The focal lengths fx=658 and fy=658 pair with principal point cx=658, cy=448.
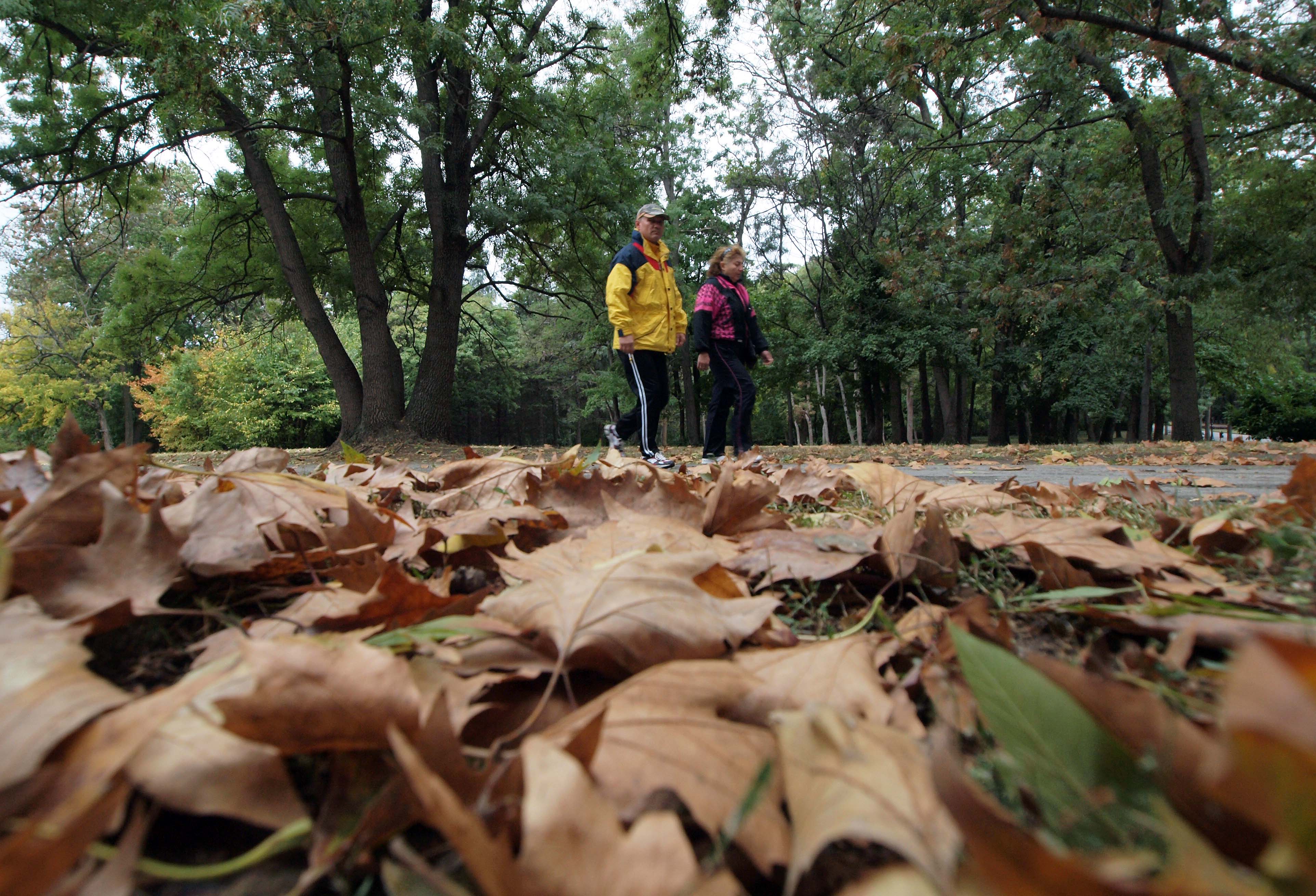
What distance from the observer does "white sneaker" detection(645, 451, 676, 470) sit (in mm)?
4367

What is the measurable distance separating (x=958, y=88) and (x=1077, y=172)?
5.03m

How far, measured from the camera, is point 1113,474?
418 cm

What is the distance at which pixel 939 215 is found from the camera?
790 inches

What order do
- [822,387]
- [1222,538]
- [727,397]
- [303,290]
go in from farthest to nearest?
[822,387] < [303,290] < [727,397] < [1222,538]

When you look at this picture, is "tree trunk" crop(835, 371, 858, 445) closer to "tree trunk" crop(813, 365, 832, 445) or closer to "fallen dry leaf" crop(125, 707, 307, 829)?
"tree trunk" crop(813, 365, 832, 445)

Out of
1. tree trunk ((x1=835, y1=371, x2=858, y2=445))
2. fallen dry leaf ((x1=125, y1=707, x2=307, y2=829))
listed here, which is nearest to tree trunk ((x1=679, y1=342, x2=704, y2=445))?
tree trunk ((x1=835, y1=371, x2=858, y2=445))

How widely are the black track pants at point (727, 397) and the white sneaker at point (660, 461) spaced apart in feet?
2.06

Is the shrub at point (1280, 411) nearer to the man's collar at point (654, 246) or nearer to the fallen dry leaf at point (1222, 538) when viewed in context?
the man's collar at point (654, 246)

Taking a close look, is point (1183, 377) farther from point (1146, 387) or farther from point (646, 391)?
point (1146, 387)

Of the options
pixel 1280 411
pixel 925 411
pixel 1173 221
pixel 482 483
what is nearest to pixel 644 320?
pixel 482 483

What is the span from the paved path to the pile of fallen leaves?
227cm

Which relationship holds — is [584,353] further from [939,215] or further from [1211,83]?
[1211,83]

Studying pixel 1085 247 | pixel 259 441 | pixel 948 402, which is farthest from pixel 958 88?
pixel 259 441

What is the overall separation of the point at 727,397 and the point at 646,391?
0.85 m
